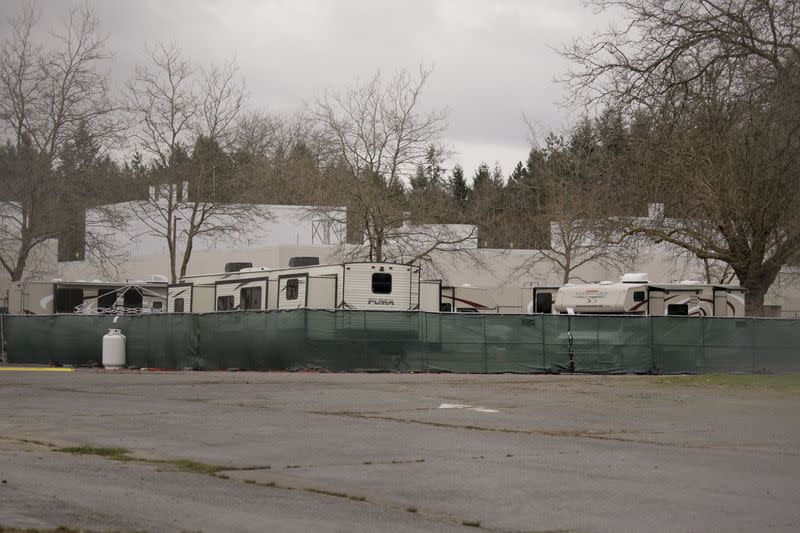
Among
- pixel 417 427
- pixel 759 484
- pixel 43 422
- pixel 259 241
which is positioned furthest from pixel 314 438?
pixel 259 241

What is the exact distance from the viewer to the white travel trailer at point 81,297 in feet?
142

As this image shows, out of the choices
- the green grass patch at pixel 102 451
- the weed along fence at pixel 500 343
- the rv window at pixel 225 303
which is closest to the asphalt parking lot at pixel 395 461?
the green grass patch at pixel 102 451

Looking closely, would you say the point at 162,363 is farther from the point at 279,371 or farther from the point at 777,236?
the point at 777,236

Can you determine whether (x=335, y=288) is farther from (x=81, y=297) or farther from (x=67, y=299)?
(x=67, y=299)

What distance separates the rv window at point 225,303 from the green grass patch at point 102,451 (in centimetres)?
2610

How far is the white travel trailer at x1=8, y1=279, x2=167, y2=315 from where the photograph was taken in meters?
43.2

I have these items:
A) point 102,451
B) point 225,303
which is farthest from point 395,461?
point 225,303

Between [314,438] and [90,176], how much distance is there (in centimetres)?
3664

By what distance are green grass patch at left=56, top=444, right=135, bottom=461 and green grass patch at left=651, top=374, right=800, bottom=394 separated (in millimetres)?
16757

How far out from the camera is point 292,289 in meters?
35.7

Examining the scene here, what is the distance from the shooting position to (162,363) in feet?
113

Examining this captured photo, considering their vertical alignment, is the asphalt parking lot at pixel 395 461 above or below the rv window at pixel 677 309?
below

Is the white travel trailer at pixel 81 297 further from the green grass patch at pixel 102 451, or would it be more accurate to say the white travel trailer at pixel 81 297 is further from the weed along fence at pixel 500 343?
the green grass patch at pixel 102 451

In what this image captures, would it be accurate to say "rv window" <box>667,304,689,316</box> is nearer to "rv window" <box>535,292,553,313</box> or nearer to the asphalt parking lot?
"rv window" <box>535,292,553,313</box>
